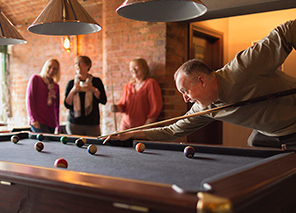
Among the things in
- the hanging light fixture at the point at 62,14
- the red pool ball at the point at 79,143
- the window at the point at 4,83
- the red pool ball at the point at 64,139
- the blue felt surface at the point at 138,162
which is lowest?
the window at the point at 4,83

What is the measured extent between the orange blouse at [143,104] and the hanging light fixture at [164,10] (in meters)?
2.01

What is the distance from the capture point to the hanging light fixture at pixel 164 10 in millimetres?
1898

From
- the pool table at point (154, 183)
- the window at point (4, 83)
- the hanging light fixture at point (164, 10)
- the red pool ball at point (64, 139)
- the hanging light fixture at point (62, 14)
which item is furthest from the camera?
the window at point (4, 83)

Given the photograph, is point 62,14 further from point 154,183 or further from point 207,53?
point 207,53

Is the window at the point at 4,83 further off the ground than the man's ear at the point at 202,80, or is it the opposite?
the man's ear at the point at 202,80

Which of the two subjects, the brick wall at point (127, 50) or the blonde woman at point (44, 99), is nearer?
the blonde woman at point (44, 99)

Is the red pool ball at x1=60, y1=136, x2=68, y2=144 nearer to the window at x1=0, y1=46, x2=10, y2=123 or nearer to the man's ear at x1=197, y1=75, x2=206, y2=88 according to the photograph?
the man's ear at x1=197, y1=75, x2=206, y2=88

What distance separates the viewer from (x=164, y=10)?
1.97 m

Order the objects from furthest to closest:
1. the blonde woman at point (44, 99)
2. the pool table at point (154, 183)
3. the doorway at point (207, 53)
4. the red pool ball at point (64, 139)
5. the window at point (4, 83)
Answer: the window at point (4, 83)
the doorway at point (207, 53)
the blonde woman at point (44, 99)
the red pool ball at point (64, 139)
the pool table at point (154, 183)

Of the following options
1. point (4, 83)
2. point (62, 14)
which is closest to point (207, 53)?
point (62, 14)

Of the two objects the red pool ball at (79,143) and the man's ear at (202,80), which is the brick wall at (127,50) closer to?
the red pool ball at (79,143)

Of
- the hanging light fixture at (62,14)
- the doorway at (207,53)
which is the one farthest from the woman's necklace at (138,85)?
the hanging light fixture at (62,14)

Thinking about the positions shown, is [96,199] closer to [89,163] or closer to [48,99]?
[89,163]

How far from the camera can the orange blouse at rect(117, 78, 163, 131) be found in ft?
13.0
